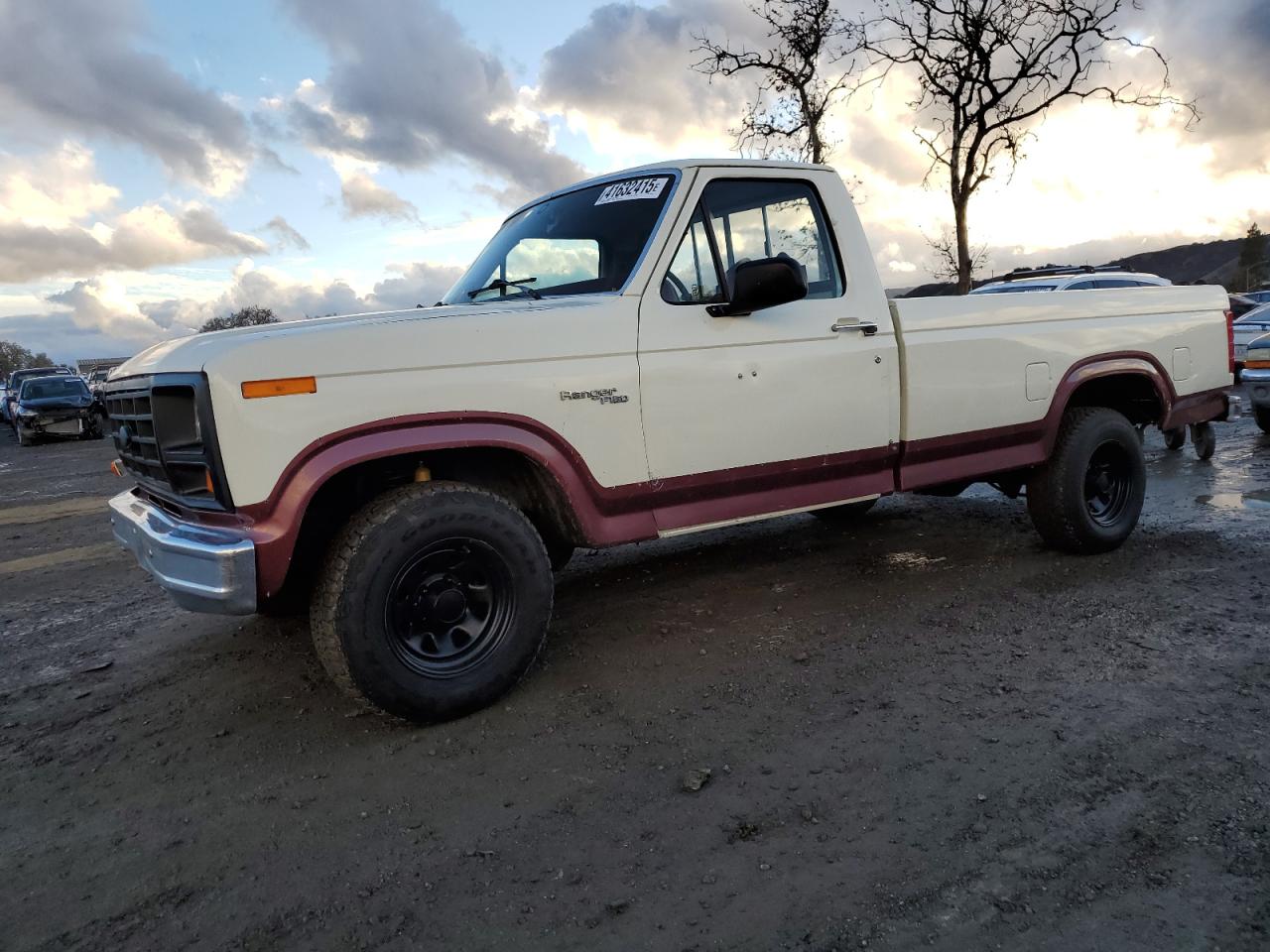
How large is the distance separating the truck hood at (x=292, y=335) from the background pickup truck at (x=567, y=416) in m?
0.02

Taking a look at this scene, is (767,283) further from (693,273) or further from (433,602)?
(433,602)

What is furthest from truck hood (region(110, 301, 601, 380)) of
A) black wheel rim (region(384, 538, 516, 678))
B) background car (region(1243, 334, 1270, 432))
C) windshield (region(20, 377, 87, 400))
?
windshield (region(20, 377, 87, 400))

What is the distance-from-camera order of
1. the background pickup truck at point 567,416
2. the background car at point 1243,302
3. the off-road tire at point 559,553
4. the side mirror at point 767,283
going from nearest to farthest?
the background pickup truck at point 567,416
the side mirror at point 767,283
the off-road tire at point 559,553
the background car at point 1243,302

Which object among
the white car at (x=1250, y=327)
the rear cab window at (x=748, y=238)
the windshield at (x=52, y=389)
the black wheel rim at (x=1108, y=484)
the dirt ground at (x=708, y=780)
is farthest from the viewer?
the windshield at (x=52, y=389)

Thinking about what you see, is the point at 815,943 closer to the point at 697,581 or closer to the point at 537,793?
→ the point at 537,793

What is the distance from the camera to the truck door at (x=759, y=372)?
11.8 feet

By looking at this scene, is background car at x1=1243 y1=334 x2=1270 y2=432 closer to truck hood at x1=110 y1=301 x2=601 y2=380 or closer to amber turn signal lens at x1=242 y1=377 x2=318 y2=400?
truck hood at x1=110 y1=301 x2=601 y2=380

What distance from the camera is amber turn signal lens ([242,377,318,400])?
284cm

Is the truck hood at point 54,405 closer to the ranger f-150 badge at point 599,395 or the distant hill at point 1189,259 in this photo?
the ranger f-150 badge at point 599,395

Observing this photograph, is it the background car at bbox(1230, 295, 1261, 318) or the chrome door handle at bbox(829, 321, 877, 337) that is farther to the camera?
the background car at bbox(1230, 295, 1261, 318)

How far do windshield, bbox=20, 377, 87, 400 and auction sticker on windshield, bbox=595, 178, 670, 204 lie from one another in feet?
77.8

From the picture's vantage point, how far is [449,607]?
10.7 ft

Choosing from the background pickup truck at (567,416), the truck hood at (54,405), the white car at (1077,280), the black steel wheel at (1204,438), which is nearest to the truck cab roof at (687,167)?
the background pickup truck at (567,416)

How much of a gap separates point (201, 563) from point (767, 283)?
237 centimetres
